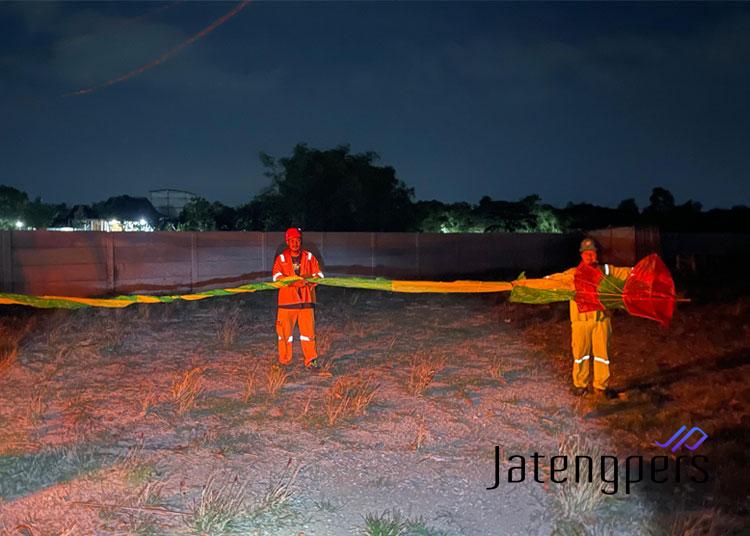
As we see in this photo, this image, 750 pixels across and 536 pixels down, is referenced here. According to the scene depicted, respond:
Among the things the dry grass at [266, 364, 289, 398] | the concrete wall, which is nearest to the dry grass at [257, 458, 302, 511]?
the dry grass at [266, 364, 289, 398]

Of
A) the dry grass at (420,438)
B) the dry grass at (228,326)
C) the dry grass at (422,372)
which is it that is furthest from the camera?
the dry grass at (228,326)

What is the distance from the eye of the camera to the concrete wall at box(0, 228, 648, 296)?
16.4 m

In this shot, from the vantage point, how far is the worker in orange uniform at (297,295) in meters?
8.73

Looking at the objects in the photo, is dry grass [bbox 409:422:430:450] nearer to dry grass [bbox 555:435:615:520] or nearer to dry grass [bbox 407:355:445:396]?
dry grass [bbox 555:435:615:520]

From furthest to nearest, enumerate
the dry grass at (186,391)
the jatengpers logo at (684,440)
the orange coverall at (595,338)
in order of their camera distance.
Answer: the orange coverall at (595,338), the dry grass at (186,391), the jatengpers logo at (684,440)

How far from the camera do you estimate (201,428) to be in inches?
252

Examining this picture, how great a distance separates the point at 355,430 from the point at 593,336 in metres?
2.78

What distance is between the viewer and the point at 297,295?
8727mm

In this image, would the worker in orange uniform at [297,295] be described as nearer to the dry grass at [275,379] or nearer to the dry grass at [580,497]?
the dry grass at [275,379]

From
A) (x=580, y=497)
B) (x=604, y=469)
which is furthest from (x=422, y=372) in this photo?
(x=580, y=497)

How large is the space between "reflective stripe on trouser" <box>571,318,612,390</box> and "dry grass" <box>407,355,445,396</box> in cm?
169

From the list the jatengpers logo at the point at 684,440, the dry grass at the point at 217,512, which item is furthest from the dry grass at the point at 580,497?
the dry grass at the point at 217,512

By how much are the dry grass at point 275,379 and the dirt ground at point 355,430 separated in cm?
4

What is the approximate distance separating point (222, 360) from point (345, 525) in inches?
230
